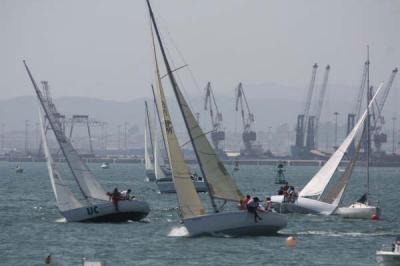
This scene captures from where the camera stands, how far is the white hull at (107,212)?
5128 cm

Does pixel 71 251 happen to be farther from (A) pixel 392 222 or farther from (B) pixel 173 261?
(A) pixel 392 222

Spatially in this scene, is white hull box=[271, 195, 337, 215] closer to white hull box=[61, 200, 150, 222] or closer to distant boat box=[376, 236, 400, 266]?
white hull box=[61, 200, 150, 222]

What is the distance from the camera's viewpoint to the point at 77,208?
51500 millimetres

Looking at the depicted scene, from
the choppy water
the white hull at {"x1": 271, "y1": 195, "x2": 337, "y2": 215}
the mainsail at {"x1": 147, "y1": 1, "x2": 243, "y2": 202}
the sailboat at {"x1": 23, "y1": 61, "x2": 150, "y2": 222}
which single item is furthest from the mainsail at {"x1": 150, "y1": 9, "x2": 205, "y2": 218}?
the white hull at {"x1": 271, "y1": 195, "x2": 337, "y2": 215}

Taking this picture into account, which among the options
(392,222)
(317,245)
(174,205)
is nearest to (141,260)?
(317,245)

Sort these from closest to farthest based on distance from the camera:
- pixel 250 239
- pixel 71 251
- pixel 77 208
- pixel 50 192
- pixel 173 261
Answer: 1. pixel 173 261
2. pixel 71 251
3. pixel 250 239
4. pixel 77 208
5. pixel 50 192

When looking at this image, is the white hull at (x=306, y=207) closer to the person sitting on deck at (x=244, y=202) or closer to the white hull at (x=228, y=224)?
the white hull at (x=228, y=224)

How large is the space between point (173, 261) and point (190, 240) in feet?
17.2

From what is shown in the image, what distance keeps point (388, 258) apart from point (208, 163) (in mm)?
11818

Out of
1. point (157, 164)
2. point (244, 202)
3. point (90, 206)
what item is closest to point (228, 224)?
point (244, 202)

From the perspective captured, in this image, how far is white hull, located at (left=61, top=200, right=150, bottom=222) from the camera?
51.3 m

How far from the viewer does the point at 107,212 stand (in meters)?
51.4

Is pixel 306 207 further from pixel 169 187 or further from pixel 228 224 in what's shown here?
pixel 169 187

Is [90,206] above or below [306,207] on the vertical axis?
above
